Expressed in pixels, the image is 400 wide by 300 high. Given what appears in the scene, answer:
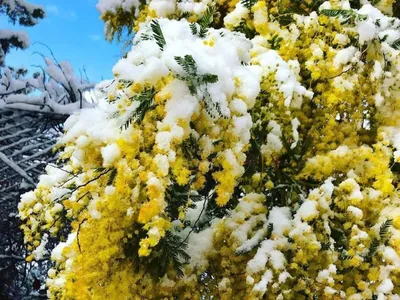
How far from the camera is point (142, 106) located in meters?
2.04

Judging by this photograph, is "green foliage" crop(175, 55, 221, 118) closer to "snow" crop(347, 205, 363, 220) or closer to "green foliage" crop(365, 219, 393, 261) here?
"snow" crop(347, 205, 363, 220)

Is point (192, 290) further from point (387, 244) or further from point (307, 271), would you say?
point (387, 244)

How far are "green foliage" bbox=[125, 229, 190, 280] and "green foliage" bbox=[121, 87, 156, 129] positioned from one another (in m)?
0.60

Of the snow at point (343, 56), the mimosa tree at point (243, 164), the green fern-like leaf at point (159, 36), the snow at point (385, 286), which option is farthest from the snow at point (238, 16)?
the snow at point (385, 286)

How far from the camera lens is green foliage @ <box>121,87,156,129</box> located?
2038 mm

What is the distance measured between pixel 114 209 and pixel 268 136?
3.23ft

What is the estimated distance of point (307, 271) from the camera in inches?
98.0

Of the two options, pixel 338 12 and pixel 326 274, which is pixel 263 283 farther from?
pixel 338 12

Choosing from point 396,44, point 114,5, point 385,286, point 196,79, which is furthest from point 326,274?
point 114,5

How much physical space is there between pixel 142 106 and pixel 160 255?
0.84 meters

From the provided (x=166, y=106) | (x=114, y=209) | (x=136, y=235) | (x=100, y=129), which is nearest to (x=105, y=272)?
(x=136, y=235)

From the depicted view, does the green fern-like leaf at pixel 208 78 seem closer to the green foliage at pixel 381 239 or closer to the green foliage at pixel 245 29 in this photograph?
the green foliage at pixel 381 239

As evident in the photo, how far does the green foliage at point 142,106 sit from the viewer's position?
204cm

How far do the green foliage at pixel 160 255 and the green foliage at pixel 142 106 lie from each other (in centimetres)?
60
